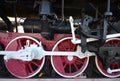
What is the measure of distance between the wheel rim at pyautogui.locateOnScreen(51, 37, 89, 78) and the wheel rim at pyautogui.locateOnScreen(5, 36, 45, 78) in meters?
0.19

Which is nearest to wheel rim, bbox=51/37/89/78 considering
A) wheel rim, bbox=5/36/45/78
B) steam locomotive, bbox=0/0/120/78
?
steam locomotive, bbox=0/0/120/78

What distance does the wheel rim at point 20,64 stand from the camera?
9.12 feet

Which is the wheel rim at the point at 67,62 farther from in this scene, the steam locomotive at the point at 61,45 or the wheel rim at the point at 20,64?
the wheel rim at the point at 20,64

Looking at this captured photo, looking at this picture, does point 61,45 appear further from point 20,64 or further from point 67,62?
point 20,64

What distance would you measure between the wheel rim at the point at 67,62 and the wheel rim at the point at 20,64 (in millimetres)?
187

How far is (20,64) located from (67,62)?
560mm

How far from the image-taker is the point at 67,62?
280 cm

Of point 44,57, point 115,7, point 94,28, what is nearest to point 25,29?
point 44,57

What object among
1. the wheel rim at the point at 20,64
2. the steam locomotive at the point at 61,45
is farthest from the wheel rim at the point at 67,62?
the wheel rim at the point at 20,64

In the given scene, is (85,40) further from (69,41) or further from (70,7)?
(70,7)

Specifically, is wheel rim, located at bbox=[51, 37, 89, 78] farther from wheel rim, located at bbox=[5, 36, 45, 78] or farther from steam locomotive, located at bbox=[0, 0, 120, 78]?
wheel rim, located at bbox=[5, 36, 45, 78]

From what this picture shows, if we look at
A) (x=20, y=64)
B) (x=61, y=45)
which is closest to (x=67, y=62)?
(x=61, y=45)

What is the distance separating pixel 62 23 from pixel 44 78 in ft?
2.19

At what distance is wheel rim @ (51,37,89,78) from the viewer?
9.07 feet
